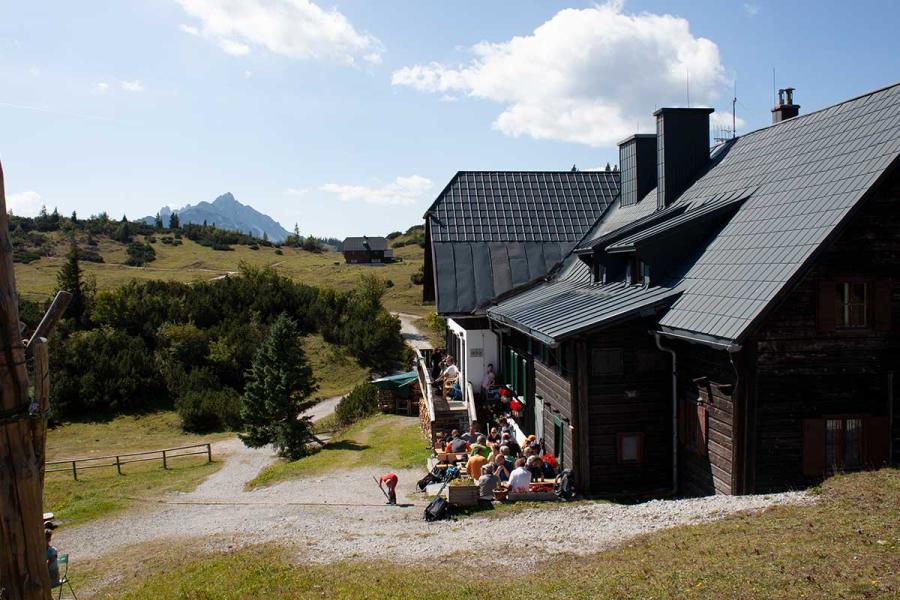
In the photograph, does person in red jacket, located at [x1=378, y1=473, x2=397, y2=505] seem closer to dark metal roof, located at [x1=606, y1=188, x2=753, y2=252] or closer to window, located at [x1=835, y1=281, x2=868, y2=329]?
dark metal roof, located at [x1=606, y1=188, x2=753, y2=252]

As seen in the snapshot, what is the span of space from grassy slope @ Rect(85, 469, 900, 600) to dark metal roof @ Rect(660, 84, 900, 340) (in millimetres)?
3428

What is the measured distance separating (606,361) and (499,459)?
143 inches

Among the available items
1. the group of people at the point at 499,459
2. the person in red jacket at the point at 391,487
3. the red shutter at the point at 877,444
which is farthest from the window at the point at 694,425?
the person in red jacket at the point at 391,487

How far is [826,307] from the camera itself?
13383mm

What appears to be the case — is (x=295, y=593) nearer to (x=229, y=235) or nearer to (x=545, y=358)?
(x=545, y=358)

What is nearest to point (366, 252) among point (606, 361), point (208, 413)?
point (208, 413)

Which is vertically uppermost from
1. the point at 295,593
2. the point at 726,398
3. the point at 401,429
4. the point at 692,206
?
the point at 692,206

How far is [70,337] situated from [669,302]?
4528 cm

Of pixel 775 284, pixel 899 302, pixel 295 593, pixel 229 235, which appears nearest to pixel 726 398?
pixel 775 284

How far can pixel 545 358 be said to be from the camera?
19.3 metres

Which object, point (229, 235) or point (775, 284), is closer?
point (775, 284)

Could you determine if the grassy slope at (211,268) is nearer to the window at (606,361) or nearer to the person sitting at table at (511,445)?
the person sitting at table at (511,445)

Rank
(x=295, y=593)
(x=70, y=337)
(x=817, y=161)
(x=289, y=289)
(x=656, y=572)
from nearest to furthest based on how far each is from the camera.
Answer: (x=656, y=572) < (x=295, y=593) < (x=817, y=161) < (x=70, y=337) < (x=289, y=289)

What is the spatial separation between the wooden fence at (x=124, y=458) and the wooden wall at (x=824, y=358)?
24.1m
